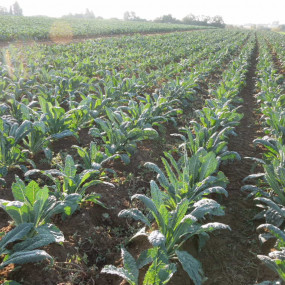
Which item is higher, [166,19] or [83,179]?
[166,19]

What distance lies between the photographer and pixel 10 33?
1678 centimetres

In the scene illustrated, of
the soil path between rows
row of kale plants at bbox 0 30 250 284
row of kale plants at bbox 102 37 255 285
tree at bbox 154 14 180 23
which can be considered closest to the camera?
row of kale plants at bbox 102 37 255 285

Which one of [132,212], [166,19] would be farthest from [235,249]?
[166,19]

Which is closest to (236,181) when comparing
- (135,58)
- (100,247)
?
(100,247)

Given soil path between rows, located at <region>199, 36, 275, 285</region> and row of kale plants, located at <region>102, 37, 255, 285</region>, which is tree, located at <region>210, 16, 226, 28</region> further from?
row of kale plants, located at <region>102, 37, 255, 285</region>

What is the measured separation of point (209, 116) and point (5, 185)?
3435 mm

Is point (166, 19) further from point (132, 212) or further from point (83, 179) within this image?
point (132, 212)

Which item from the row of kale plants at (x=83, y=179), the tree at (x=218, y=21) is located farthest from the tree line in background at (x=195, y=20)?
the row of kale plants at (x=83, y=179)

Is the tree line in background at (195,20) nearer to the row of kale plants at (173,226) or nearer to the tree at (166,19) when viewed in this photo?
the tree at (166,19)

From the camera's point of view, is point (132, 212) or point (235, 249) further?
point (235, 249)

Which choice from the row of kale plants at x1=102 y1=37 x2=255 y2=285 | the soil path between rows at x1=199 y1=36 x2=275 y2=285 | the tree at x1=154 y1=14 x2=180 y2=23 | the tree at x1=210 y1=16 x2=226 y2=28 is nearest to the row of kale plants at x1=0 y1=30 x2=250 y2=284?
the row of kale plants at x1=102 y1=37 x2=255 y2=285

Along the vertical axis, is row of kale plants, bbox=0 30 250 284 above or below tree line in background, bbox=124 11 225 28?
below

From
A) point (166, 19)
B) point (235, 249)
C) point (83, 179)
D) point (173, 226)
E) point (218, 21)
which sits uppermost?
point (166, 19)

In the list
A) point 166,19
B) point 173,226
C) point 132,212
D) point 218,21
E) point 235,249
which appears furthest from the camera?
point 218,21
